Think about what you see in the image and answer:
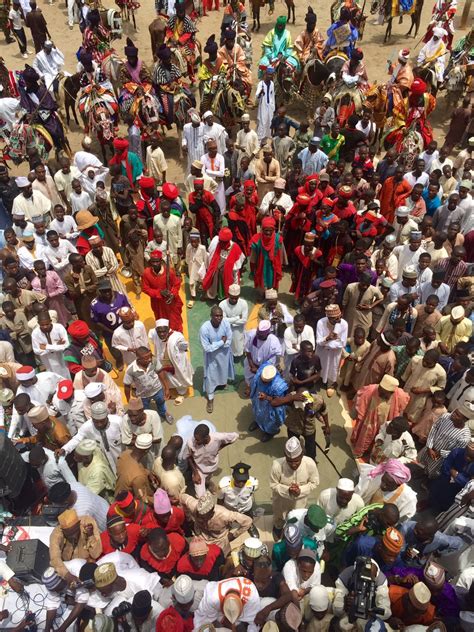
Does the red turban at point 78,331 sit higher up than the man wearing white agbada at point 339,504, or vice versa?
the red turban at point 78,331

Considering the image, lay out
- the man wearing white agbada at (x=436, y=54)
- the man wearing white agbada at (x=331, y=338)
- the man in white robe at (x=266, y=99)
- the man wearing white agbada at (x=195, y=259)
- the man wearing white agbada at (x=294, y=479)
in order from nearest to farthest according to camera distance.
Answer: the man wearing white agbada at (x=294, y=479) → the man wearing white agbada at (x=331, y=338) → the man wearing white agbada at (x=195, y=259) → the man in white robe at (x=266, y=99) → the man wearing white agbada at (x=436, y=54)

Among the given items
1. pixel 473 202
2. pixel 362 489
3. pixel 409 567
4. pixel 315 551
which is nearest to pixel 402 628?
pixel 409 567

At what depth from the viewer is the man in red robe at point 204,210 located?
896 cm

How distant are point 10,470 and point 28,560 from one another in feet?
2.92

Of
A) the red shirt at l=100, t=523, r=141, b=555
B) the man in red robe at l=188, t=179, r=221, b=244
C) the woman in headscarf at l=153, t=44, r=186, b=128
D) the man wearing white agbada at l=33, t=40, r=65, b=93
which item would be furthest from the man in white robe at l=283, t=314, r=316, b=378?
the man wearing white agbada at l=33, t=40, r=65, b=93

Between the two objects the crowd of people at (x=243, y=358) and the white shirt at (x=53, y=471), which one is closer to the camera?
the crowd of people at (x=243, y=358)

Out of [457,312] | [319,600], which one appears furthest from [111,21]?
[319,600]

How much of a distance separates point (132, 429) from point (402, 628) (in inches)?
123

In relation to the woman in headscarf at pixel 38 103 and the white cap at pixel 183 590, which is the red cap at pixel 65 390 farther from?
the woman in headscarf at pixel 38 103

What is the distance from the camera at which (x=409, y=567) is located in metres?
4.64

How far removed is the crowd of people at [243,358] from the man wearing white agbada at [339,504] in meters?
0.02

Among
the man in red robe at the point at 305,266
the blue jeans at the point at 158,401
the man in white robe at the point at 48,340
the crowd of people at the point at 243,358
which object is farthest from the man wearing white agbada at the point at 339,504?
the man in red robe at the point at 305,266

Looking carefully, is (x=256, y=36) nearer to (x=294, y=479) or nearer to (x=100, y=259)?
(x=100, y=259)

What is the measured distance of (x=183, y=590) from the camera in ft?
13.7
